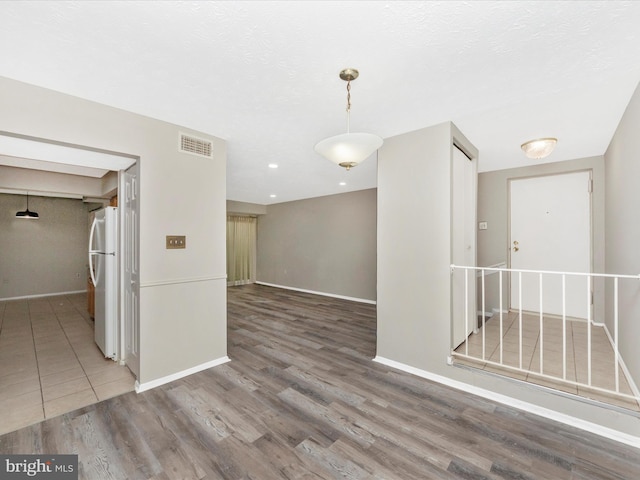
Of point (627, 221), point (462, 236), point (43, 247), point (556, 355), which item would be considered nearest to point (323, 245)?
point (462, 236)

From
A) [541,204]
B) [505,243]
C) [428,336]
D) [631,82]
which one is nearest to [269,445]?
[428,336]

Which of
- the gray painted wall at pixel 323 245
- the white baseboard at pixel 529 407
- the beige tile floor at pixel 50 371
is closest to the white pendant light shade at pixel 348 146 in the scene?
the white baseboard at pixel 529 407

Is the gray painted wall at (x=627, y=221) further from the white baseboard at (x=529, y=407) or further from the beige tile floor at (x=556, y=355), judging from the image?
the white baseboard at (x=529, y=407)

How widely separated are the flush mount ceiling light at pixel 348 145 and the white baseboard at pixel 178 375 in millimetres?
2482

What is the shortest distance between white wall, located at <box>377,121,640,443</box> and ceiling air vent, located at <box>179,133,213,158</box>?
1.88 meters

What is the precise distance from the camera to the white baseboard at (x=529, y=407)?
1.81m

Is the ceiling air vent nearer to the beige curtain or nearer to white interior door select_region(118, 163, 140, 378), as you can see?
white interior door select_region(118, 163, 140, 378)

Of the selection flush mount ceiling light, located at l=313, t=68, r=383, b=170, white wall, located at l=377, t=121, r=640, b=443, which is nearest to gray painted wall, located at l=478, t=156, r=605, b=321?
white wall, located at l=377, t=121, r=640, b=443

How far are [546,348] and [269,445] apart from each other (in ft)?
9.81

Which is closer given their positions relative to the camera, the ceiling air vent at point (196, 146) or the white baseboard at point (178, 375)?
the white baseboard at point (178, 375)

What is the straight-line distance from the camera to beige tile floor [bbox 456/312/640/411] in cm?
214

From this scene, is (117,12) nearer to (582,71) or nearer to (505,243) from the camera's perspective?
(582,71)

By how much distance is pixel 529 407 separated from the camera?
83.9 inches

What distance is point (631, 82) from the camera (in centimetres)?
194
